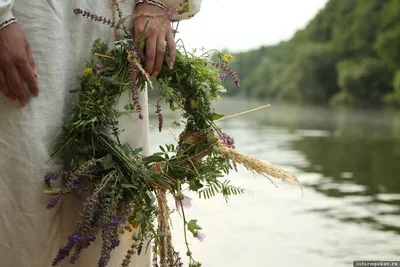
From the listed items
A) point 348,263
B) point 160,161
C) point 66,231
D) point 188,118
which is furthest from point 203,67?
point 348,263

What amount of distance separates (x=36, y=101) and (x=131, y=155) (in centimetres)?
34

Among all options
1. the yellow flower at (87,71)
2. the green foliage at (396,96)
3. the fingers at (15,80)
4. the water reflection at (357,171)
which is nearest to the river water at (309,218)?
the water reflection at (357,171)

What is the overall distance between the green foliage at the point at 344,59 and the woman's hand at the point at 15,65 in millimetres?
26659

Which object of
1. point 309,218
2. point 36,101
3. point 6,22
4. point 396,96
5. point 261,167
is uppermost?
point 6,22

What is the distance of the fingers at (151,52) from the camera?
2023mm

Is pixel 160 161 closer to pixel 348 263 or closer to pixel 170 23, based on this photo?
pixel 170 23

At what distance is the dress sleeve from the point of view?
6.10ft

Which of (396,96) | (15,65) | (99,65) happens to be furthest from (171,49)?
(396,96)

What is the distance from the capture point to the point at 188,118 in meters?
2.15

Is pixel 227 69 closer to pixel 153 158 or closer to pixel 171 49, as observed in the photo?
pixel 171 49

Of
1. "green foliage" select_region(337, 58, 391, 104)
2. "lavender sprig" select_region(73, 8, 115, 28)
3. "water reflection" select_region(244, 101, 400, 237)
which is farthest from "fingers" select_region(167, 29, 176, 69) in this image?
"green foliage" select_region(337, 58, 391, 104)

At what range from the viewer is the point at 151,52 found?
2.02 meters

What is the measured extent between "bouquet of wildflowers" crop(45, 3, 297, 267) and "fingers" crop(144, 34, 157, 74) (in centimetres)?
2

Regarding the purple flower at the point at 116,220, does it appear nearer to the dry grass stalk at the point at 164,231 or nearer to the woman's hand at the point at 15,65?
the dry grass stalk at the point at 164,231
